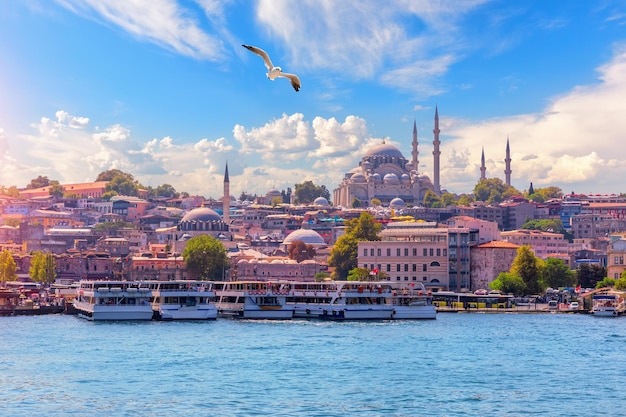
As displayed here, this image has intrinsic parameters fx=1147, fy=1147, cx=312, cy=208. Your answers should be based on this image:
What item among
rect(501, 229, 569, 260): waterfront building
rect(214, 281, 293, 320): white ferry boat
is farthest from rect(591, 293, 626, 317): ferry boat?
rect(501, 229, 569, 260): waterfront building

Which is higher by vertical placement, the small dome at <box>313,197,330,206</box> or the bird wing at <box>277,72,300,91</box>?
the small dome at <box>313,197,330,206</box>

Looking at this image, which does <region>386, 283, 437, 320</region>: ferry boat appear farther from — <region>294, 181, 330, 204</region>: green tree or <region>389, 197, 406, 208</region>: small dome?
<region>294, 181, 330, 204</region>: green tree

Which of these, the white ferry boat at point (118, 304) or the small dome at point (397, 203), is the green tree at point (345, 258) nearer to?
the white ferry boat at point (118, 304)

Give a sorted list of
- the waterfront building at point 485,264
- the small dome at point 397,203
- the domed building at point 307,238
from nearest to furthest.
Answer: the waterfront building at point 485,264
the domed building at point 307,238
the small dome at point 397,203

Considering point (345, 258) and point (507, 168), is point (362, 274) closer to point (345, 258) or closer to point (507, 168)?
point (345, 258)

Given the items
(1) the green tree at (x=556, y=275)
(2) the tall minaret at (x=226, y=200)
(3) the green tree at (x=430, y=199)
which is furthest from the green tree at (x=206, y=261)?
(3) the green tree at (x=430, y=199)

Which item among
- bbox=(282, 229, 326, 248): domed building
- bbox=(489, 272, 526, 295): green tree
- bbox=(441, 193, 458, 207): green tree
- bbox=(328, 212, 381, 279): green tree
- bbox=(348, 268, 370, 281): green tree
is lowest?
bbox=(489, 272, 526, 295): green tree
